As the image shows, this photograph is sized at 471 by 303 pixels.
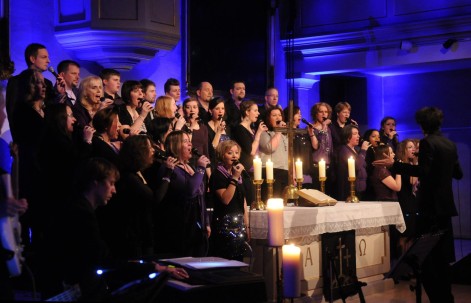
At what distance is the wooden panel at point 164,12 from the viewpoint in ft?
28.3

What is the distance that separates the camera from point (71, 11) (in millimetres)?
8375

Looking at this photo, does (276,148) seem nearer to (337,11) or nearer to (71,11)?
(71,11)

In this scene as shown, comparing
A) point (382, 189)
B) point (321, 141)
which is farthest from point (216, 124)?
point (382, 189)

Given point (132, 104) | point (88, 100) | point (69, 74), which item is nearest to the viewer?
point (88, 100)

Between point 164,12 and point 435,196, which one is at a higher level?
point 164,12

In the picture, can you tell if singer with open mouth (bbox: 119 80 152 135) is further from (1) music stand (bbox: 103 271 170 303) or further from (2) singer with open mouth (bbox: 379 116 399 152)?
(2) singer with open mouth (bbox: 379 116 399 152)

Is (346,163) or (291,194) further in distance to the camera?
(346,163)

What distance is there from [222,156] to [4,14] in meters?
2.94

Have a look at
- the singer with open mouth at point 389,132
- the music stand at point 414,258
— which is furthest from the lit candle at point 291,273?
the singer with open mouth at point 389,132

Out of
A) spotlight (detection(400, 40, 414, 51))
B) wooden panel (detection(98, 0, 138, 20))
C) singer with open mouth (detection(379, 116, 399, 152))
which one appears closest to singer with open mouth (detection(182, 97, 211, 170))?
wooden panel (detection(98, 0, 138, 20))

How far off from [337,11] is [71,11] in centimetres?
473

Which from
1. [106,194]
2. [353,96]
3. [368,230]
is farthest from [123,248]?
[353,96]

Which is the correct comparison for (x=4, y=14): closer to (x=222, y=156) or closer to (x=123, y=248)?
(x=222, y=156)

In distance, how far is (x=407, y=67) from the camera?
1163 cm
